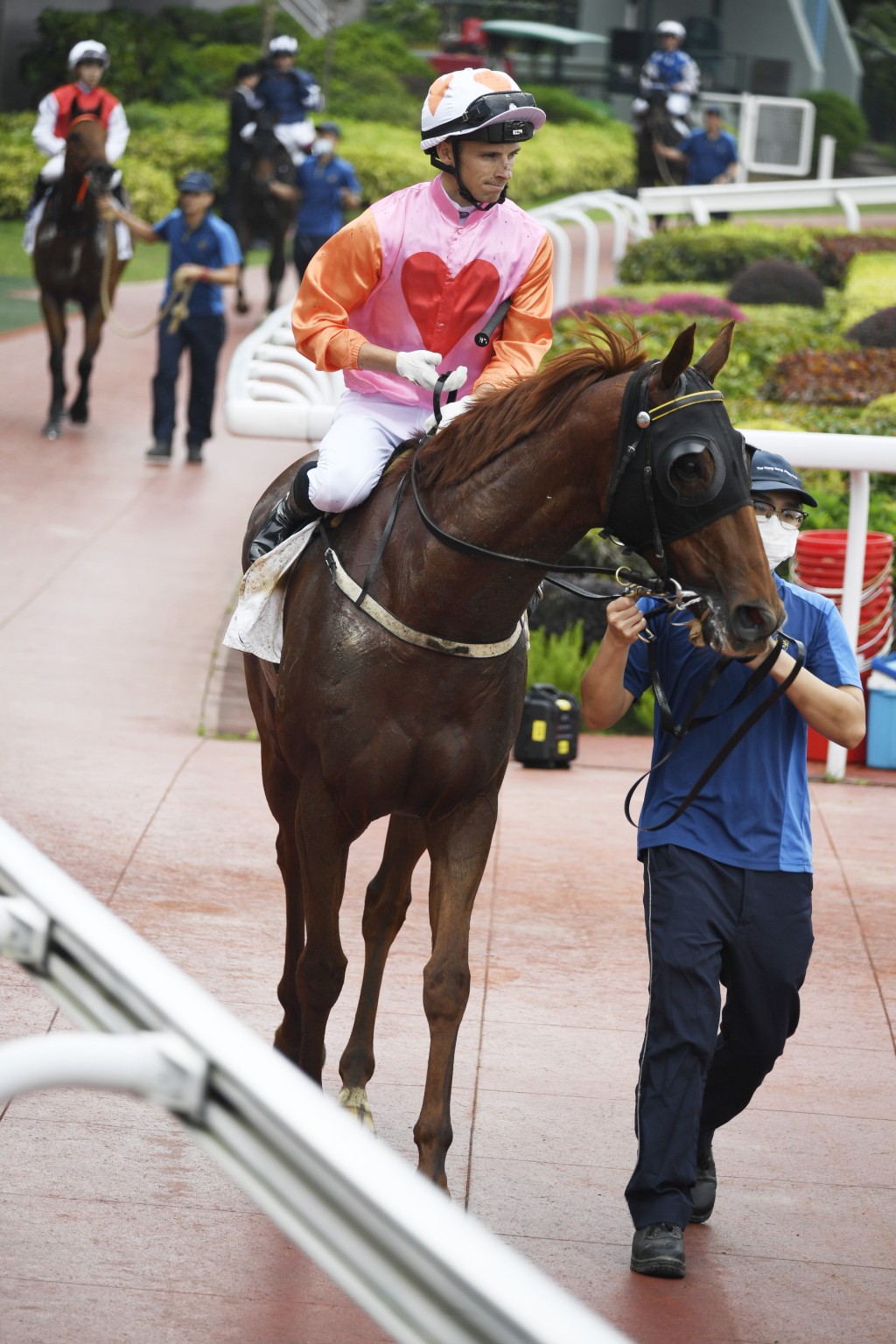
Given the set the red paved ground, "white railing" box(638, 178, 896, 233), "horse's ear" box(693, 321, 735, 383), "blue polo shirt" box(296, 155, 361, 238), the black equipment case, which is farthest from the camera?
"white railing" box(638, 178, 896, 233)

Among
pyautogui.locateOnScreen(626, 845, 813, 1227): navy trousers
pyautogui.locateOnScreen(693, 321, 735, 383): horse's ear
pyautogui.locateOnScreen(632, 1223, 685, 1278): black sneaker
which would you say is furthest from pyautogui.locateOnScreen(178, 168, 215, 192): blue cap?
pyautogui.locateOnScreen(632, 1223, 685, 1278): black sneaker

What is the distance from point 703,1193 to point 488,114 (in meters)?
2.63

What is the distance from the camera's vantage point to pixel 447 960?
410 cm

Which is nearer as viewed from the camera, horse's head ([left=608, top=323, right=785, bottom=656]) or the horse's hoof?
horse's head ([left=608, top=323, right=785, bottom=656])

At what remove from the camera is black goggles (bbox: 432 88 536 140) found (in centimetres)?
408

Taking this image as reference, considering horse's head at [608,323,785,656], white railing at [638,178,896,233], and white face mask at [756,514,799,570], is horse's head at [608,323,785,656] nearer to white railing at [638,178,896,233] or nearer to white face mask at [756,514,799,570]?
white face mask at [756,514,799,570]

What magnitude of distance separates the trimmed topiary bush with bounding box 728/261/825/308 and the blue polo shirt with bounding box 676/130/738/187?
6311 millimetres

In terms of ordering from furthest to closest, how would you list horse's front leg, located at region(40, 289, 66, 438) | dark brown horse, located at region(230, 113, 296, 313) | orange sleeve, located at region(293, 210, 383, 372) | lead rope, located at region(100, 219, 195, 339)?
dark brown horse, located at region(230, 113, 296, 313) → horse's front leg, located at region(40, 289, 66, 438) → lead rope, located at region(100, 219, 195, 339) → orange sleeve, located at region(293, 210, 383, 372)

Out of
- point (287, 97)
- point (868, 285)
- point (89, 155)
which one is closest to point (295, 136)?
point (287, 97)

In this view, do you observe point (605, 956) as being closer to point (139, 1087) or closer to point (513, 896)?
point (513, 896)

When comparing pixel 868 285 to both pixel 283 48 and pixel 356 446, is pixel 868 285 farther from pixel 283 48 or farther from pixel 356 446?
pixel 356 446

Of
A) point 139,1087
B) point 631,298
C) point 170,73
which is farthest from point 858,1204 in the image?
point 170,73

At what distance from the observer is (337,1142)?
1529mm

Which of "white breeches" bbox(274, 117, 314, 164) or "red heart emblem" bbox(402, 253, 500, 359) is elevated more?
"red heart emblem" bbox(402, 253, 500, 359)
